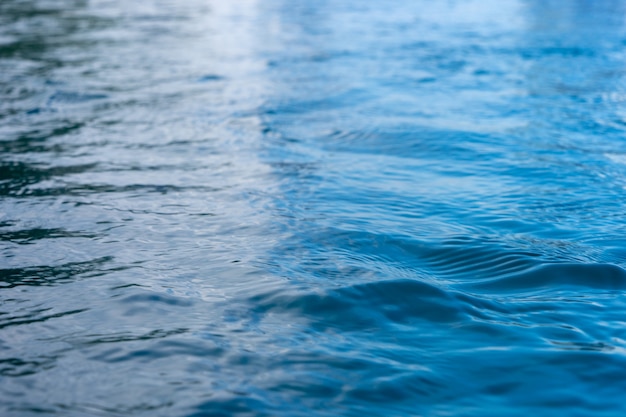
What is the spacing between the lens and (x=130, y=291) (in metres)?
3.46

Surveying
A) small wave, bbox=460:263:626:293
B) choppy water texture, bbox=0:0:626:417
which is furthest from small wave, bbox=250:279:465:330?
small wave, bbox=460:263:626:293

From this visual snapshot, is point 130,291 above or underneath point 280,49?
underneath

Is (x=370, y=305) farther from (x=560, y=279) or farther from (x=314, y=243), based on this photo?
(x=560, y=279)

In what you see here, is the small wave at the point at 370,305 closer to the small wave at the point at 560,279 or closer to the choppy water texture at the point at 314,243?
the choppy water texture at the point at 314,243

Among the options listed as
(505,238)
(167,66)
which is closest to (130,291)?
(505,238)

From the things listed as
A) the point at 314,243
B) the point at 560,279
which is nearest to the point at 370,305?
the point at 314,243

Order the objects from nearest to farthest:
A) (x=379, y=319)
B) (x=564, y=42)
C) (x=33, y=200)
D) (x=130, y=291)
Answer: (x=379, y=319) < (x=130, y=291) < (x=33, y=200) < (x=564, y=42)

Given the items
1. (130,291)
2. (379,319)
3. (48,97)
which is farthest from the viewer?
(48,97)

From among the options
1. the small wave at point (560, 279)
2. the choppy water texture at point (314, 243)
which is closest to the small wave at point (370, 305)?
the choppy water texture at point (314, 243)

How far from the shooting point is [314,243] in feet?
13.3

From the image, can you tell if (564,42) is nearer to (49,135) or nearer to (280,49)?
(280,49)

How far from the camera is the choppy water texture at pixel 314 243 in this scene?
8.93 feet

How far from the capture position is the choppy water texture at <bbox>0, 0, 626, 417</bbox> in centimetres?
272

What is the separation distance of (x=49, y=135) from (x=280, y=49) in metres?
6.11
